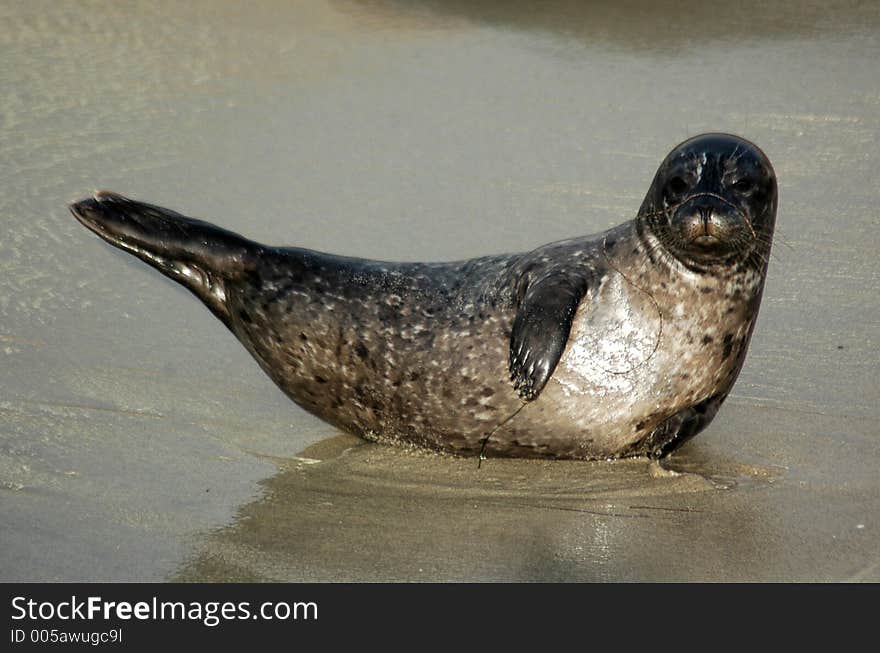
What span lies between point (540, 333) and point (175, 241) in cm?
151

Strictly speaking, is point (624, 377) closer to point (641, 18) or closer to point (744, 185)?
point (744, 185)

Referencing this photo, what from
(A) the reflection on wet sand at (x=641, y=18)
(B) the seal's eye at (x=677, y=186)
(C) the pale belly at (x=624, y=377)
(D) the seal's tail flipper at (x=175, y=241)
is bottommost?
(C) the pale belly at (x=624, y=377)

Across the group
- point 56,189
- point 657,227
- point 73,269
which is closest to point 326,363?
point 657,227

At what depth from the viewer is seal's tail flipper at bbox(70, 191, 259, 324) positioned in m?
5.07

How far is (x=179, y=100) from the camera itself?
25.9 ft

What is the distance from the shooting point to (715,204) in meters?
4.48

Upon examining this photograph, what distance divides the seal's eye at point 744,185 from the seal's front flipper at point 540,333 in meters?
0.65

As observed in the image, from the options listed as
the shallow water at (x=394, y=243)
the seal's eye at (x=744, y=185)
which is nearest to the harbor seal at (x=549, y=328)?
the seal's eye at (x=744, y=185)

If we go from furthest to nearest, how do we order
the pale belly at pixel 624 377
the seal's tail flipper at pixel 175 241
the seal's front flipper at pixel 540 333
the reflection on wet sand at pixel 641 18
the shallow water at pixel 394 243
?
the reflection on wet sand at pixel 641 18
the seal's tail flipper at pixel 175 241
the pale belly at pixel 624 377
the seal's front flipper at pixel 540 333
the shallow water at pixel 394 243

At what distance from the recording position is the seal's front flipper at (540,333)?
14.4 feet

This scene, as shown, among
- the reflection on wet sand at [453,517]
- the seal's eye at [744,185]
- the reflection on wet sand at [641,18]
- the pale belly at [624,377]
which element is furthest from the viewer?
the reflection on wet sand at [641,18]

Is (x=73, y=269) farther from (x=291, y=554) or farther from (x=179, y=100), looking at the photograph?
(x=291, y=554)

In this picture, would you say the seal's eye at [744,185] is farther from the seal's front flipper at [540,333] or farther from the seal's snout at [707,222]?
the seal's front flipper at [540,333]

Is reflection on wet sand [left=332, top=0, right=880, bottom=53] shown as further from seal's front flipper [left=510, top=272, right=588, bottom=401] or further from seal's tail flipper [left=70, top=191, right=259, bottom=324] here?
seal's front flipper [left=510, top=272, right=588, bottom=401]
